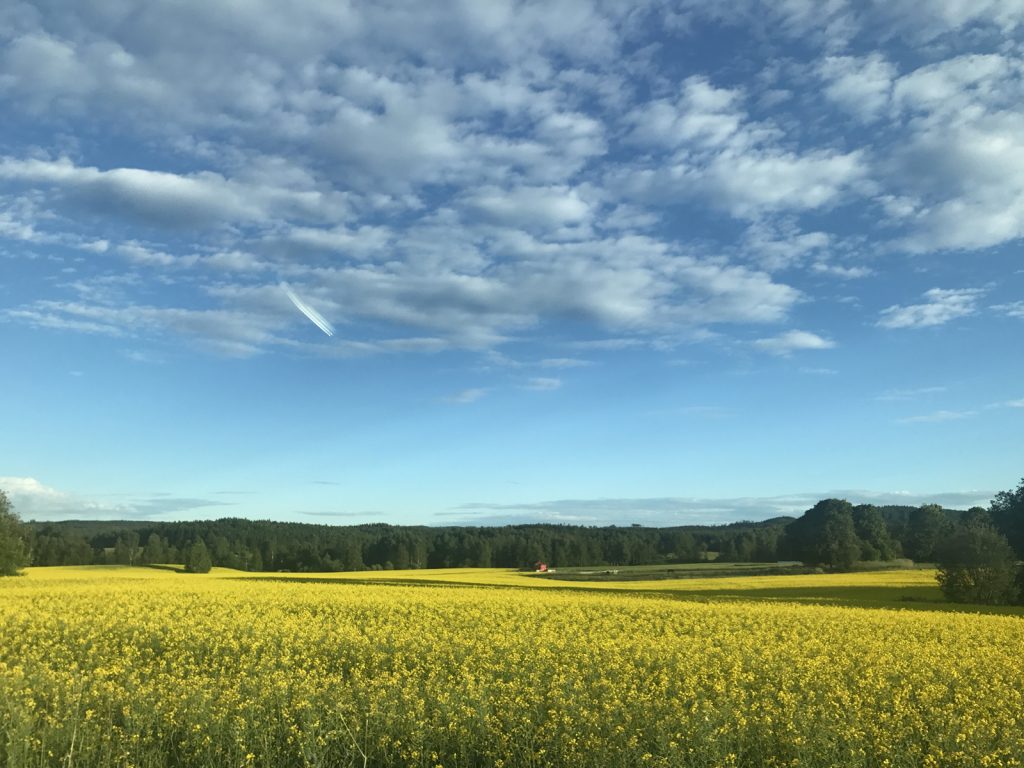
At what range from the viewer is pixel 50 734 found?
823 centimetres

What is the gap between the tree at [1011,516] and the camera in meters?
50.3

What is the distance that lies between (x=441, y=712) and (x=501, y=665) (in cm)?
344

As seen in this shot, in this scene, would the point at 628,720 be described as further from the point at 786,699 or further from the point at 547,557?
the point at 547,557

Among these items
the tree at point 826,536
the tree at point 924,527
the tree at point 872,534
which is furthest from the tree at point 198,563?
the tree at point 924,527

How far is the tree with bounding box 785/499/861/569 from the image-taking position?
79812 mm

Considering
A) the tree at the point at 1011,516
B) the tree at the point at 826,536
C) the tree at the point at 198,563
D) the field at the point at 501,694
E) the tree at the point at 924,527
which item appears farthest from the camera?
the tree at the point at 924,527

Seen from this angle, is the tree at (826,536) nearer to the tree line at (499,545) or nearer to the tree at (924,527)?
the tree line at (499,545)

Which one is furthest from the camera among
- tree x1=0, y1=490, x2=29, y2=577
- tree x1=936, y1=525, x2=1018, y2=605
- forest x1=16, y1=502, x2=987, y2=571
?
forest x1=16, y1=502, x2=987, y2=571

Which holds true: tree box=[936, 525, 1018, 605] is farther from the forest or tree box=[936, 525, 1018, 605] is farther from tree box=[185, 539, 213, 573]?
tree box=[185, 539, 213, 573]

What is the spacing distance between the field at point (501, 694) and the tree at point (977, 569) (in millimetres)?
22244

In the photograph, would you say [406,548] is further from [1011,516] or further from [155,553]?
[1011,516]

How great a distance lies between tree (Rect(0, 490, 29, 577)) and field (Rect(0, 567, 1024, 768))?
49850 mm

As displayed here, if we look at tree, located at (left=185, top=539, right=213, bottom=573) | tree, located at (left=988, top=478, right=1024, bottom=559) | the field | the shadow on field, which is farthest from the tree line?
the field

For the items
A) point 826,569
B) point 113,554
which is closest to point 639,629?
point 826,569
